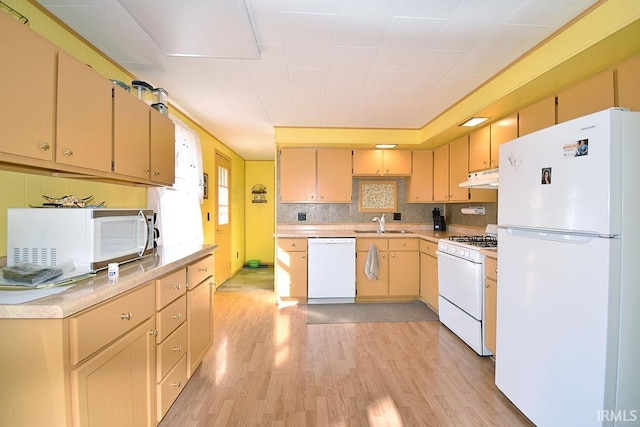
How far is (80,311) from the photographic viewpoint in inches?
44.4

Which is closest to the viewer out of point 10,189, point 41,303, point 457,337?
point 41,303

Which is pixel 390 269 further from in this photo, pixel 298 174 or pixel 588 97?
pixel 588 97

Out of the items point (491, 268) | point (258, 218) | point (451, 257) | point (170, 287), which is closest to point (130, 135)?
point (170, 287)

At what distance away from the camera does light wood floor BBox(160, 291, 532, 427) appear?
1858 mm

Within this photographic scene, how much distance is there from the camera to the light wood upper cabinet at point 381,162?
443 cm

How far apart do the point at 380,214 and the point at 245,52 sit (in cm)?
321

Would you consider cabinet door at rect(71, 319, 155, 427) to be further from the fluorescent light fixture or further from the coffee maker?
the coffee maker

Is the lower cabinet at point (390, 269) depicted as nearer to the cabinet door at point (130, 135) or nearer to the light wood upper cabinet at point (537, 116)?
the light wood upper cabinet at point (537, 116)

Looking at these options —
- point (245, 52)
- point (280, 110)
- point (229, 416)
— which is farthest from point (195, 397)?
point (280, 110)

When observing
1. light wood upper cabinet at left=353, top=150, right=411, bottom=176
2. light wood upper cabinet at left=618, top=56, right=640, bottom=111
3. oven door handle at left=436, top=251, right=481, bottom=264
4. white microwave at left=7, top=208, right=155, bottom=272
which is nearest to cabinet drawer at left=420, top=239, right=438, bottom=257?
oven door handle at left=436, top=251, right=481, bottom=264

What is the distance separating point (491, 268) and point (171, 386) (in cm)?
242

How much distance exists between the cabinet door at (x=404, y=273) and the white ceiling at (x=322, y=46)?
185 centimetres

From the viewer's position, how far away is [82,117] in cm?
152

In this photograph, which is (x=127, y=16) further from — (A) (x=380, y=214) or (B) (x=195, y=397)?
(A) (x=380, y=214)
